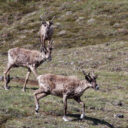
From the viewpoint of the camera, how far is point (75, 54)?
5212 centimetres

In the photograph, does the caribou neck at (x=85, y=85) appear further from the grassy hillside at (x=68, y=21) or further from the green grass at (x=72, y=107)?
the grassy hillside at (x=68, y=21)

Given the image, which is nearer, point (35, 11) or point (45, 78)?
point (45, 78)

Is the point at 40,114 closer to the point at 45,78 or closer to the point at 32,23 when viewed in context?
the point at 45,78

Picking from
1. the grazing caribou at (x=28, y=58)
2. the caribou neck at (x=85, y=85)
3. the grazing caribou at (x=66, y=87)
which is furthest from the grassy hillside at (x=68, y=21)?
the caribou neck at (x=85, y=85)

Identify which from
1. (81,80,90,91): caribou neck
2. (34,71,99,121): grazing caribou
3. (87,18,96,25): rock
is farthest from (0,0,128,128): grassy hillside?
(81,80,90,91): caribou neck

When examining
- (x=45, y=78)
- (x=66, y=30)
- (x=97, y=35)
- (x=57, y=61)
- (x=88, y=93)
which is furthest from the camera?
(x=66, y=30)

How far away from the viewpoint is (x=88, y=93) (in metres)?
28.3

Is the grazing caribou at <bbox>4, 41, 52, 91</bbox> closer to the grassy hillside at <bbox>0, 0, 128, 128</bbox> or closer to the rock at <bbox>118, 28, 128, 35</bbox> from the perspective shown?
the grassy hillside at <bbox>0, 0, 128, 128</bbox>

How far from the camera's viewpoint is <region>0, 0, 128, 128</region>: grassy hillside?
1872 cm

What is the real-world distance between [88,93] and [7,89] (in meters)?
7.73

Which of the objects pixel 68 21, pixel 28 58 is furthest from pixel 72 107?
pixel 68 21

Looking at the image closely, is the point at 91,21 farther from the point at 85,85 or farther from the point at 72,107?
the point at 85,85

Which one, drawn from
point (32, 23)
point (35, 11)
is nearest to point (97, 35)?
point (32, 23)

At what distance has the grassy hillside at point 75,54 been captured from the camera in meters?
18.7
